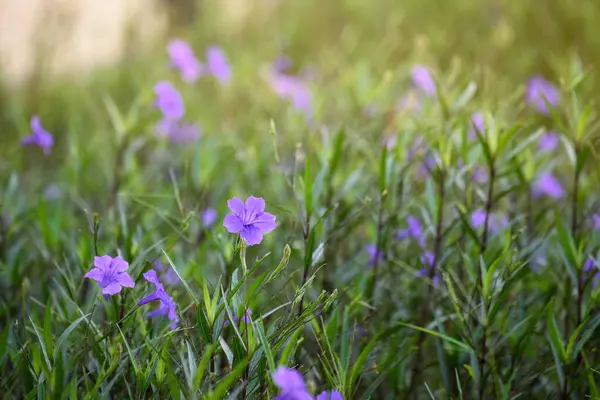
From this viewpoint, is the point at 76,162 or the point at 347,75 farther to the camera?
the point at 347,75

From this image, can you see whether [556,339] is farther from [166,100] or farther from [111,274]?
[166,100]

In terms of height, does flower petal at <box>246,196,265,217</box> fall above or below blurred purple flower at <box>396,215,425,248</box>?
above

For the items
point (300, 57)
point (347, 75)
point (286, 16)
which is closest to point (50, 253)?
point (347, 75)

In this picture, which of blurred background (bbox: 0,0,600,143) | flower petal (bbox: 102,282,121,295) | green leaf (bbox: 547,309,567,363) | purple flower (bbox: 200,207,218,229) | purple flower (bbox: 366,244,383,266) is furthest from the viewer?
blurred background (bbox: 0,0,600,143)

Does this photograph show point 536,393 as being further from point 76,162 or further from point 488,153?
point 76,162

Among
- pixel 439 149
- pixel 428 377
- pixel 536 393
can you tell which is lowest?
pixel 428 377

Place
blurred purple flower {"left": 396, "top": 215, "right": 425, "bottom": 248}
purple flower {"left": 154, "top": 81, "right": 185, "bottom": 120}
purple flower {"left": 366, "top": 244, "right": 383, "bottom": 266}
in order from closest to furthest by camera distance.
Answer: purple flower {"left": 366, "top": 244, "right": 383, "bottom": 266}
blurred purple flower {"left": 396, "top": 215, "right": 425, "bottom": 248}
purple flower {"left": 154, "top": 81, "right": 185, "bottom": 120}

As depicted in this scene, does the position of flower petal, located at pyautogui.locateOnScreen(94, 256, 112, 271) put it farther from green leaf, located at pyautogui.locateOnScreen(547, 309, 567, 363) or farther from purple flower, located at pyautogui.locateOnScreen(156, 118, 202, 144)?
purple flower, located at pyautogui.locateOnScreen(156, 118, 202, 144)

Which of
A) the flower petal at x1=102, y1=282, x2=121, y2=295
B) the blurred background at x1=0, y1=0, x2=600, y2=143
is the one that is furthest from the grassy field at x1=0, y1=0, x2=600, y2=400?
the blurred background at x1=0, y1=0, x2=600, y2=143
